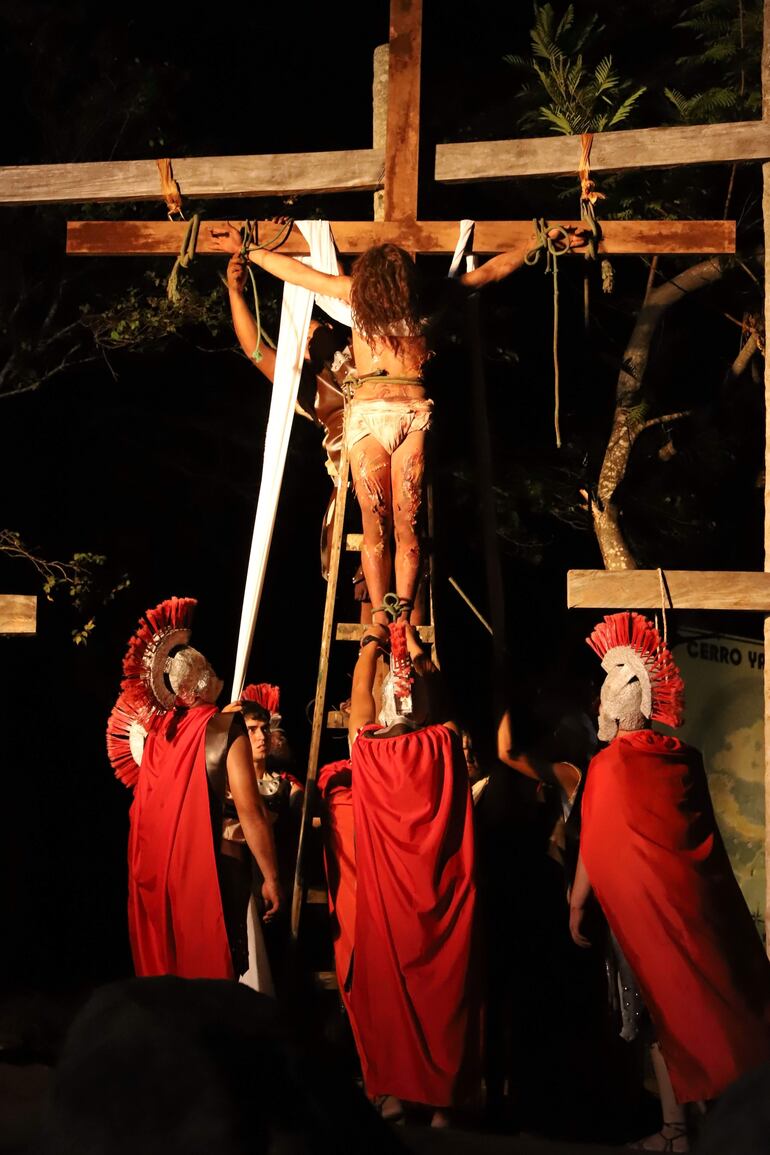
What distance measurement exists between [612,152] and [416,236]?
0.87 m

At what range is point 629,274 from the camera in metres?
10.7

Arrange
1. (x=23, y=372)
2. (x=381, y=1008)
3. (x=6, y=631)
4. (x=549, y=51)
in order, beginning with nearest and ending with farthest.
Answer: (x=381, y=1008) → (x=6, y=631) → (x=549, y=51) → (x=23, y=372)

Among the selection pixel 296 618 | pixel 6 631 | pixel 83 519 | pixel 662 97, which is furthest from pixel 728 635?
pixel 6 631

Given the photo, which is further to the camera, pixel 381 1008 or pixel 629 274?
pixel 629 274

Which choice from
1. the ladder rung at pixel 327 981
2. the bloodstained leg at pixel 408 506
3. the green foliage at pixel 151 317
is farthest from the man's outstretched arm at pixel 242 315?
the green foliage at pixel 151 317

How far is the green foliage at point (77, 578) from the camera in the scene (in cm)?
923

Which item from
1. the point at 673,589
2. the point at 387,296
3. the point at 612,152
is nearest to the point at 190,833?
the point at 673,589

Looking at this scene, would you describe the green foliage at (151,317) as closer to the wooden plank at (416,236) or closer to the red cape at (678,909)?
the wooden plank at (416,236)

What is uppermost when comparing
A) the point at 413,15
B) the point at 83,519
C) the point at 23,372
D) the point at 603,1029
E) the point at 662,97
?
the point at 662,97

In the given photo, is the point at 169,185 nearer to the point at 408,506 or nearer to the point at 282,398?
the point at 282,398

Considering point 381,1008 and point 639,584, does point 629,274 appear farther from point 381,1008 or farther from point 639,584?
point 381,1008

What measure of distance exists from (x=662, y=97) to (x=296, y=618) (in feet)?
Answer: 14.4

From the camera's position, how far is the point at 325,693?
6.06 meters

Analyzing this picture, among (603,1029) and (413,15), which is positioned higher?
(413,15)
